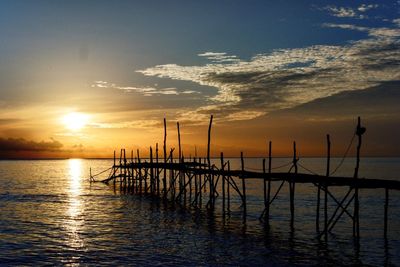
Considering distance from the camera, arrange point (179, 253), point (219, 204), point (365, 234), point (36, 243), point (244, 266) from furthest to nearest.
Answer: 1. point (219, 204)
2. point (365, 234)
3. point (36, 243)
4. point (179, 253)
5. point (244, 266)

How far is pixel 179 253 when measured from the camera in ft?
67.7

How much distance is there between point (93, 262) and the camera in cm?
1906

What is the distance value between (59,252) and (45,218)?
13.3m

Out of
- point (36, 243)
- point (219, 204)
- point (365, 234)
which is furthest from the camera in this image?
point (219, 204)

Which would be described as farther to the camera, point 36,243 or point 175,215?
point 175,215

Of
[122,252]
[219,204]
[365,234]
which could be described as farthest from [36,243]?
[219,204]

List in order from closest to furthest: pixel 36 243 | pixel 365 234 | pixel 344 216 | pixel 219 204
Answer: pixel 36 243, pixel 365 234, pixel 344 216, pixel 219 204

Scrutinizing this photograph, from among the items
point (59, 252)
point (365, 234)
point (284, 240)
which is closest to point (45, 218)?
point (59, 252)

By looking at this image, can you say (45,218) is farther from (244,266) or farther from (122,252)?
(244,266)

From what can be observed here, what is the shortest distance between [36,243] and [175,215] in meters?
12.7

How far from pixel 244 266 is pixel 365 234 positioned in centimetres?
1224

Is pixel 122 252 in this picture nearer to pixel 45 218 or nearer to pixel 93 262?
pixel 93 262

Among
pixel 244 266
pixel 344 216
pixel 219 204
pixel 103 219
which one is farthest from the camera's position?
pixel 219 204

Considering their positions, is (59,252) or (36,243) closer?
(59,252)
